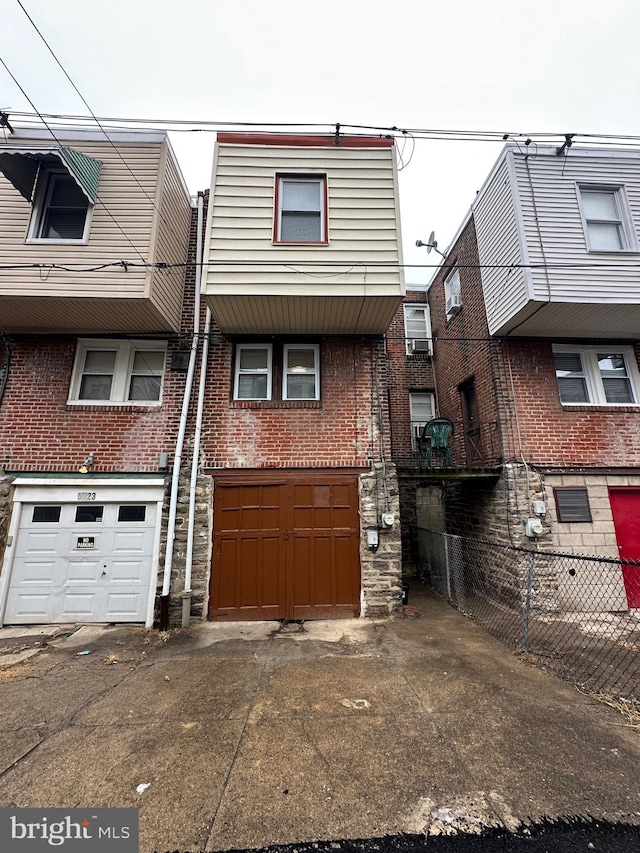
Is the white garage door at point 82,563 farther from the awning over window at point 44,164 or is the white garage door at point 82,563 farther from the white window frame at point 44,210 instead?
the awning over window at point 44,164

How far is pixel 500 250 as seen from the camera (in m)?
7.36

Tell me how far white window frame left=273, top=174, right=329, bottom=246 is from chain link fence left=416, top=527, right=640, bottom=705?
5.86 metres

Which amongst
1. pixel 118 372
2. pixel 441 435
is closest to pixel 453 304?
pixel 441 435

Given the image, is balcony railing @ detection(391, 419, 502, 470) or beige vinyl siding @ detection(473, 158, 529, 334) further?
balcony railing @ detection(391, 419, 502, 470)

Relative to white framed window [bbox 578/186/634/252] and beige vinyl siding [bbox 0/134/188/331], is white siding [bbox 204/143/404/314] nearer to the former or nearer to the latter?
beige vinyl siding [bbox 0/134/188/331]

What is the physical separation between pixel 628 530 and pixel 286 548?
6449 mm

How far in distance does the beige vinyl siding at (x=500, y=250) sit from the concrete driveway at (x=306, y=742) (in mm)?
6007

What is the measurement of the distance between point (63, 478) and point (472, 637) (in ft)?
23.1

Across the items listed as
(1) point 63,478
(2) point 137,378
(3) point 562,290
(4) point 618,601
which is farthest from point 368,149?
(4) point 618,601

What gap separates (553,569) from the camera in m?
6.34

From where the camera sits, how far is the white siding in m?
5.82

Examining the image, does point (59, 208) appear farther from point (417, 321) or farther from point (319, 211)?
point (417, 321)

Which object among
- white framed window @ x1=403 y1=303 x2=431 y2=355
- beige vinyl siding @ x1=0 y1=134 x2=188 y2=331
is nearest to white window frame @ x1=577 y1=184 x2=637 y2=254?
white framed window @ x1=403 y1=303 x2=431 y2=355

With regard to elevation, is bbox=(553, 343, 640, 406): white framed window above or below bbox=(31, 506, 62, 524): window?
above
